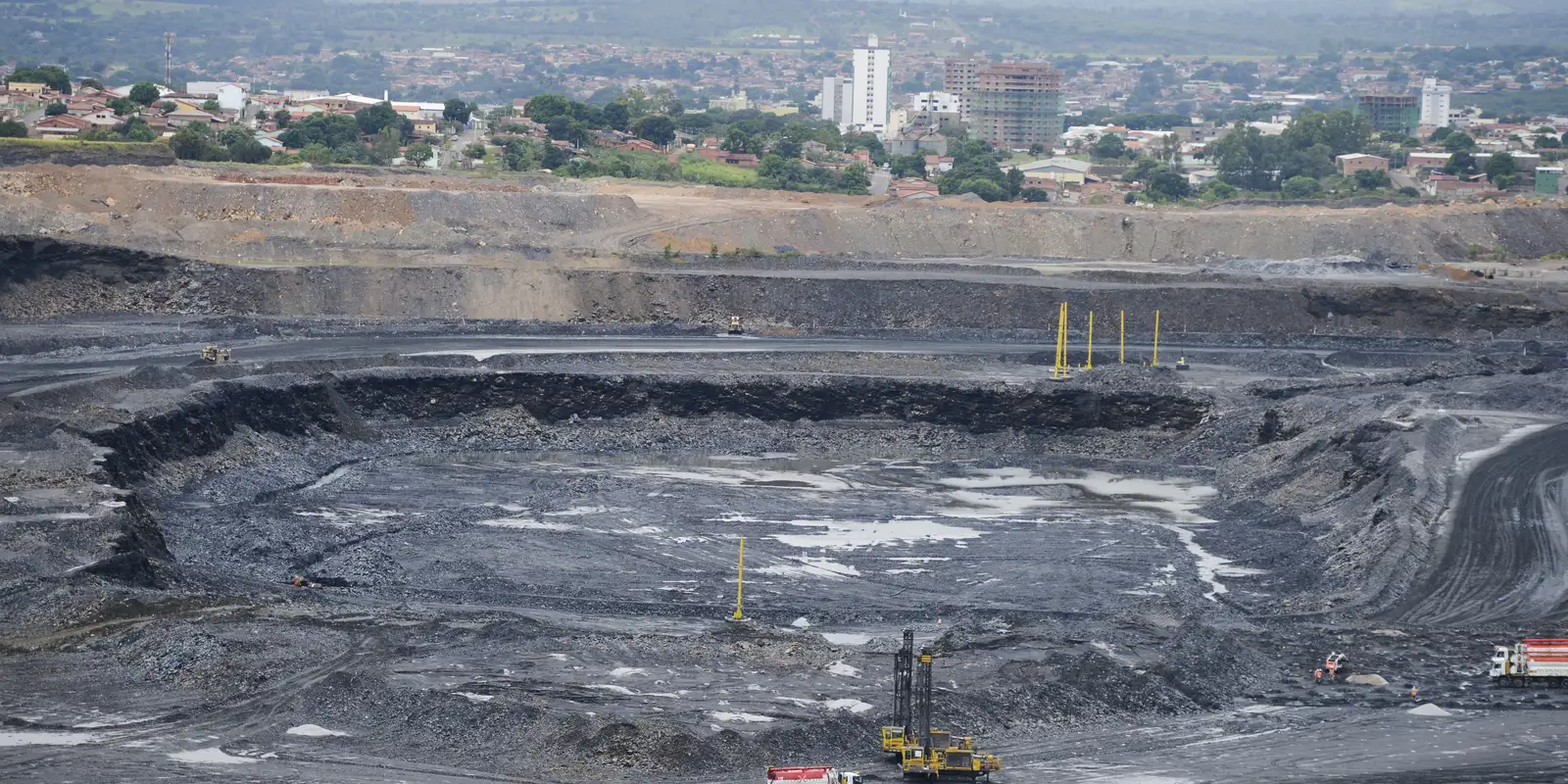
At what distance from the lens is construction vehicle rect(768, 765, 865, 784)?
25.7m

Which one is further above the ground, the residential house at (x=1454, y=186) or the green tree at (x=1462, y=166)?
the green tree at (x=1462, y=166)

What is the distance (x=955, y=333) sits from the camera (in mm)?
65312

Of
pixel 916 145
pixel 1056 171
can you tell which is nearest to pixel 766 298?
pixel 1056 171

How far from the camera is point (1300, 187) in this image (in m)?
117

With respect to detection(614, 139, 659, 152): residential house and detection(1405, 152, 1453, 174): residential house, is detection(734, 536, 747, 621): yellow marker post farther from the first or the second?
detection(1405, 152, 1453, 174): residential house

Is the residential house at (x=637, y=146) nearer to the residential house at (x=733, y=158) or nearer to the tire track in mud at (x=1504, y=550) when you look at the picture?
the residential house at (x=733, y=158)

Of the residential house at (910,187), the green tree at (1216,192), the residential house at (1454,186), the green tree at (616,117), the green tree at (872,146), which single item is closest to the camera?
the residential house at (910,187)

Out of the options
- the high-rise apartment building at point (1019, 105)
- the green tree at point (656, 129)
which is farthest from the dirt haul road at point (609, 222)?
the high-rise apartment building at point (1019, 105)

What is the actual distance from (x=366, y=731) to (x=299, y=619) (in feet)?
17.5

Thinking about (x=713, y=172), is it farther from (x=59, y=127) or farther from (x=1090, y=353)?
(x=1090, y=353)

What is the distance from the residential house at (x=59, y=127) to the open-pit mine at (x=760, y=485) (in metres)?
12.8

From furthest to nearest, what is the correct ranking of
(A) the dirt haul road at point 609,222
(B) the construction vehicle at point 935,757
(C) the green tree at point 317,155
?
(C) the green tree at point 317,155 < (A) the dirt haul road at point 609,222 < (B) the construction vehicle at point 935,757

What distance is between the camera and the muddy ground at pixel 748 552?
94.3 ft

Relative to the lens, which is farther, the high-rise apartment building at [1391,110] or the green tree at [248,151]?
the high-rise apartment building at [1391,110]
